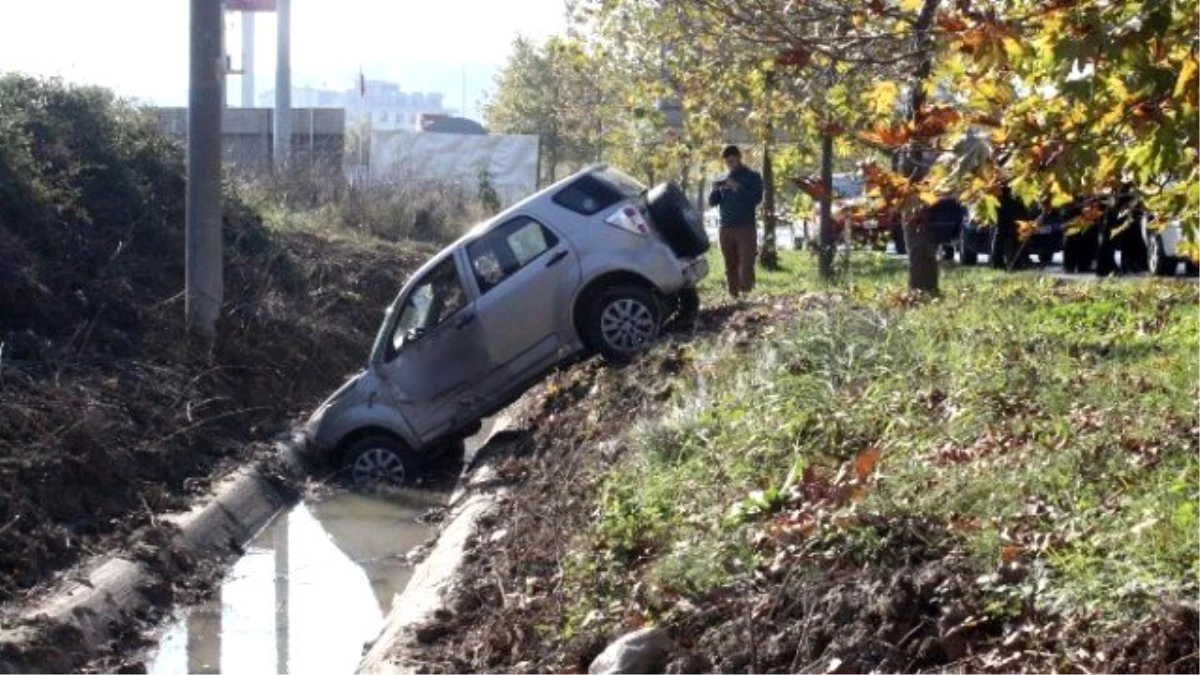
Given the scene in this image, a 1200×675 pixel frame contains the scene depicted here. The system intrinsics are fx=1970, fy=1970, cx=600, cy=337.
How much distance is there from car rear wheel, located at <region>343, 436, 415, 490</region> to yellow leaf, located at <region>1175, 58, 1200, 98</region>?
411 inches

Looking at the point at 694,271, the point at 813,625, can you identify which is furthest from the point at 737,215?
the point at 813,625

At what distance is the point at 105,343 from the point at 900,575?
Result: 11.0m

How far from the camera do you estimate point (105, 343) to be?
16.7 metres

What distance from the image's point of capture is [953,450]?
8.46 meters

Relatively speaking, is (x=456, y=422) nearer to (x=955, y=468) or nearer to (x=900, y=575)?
(x=955, y=468)

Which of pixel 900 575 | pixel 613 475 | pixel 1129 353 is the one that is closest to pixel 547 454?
pixel 613 475

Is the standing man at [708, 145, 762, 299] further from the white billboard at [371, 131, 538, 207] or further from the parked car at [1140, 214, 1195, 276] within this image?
the white billboard at [371, 131, 538, 207]

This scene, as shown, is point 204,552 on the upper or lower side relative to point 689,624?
lower

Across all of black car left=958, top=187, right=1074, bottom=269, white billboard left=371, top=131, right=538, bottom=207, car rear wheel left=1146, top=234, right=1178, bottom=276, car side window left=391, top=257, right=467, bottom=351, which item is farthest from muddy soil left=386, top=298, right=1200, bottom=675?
white billboard left=371, top=131, right=538, bottom=207

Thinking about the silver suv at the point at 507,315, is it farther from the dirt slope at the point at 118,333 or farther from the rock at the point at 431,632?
the rock at the point at 431,632

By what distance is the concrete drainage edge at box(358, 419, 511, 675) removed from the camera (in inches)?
368

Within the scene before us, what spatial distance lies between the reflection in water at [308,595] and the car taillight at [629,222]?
2.60 meters

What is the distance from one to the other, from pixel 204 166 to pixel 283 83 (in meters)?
16.4

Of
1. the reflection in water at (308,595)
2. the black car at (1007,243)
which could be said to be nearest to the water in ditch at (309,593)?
the reflection in water at (308,595)
